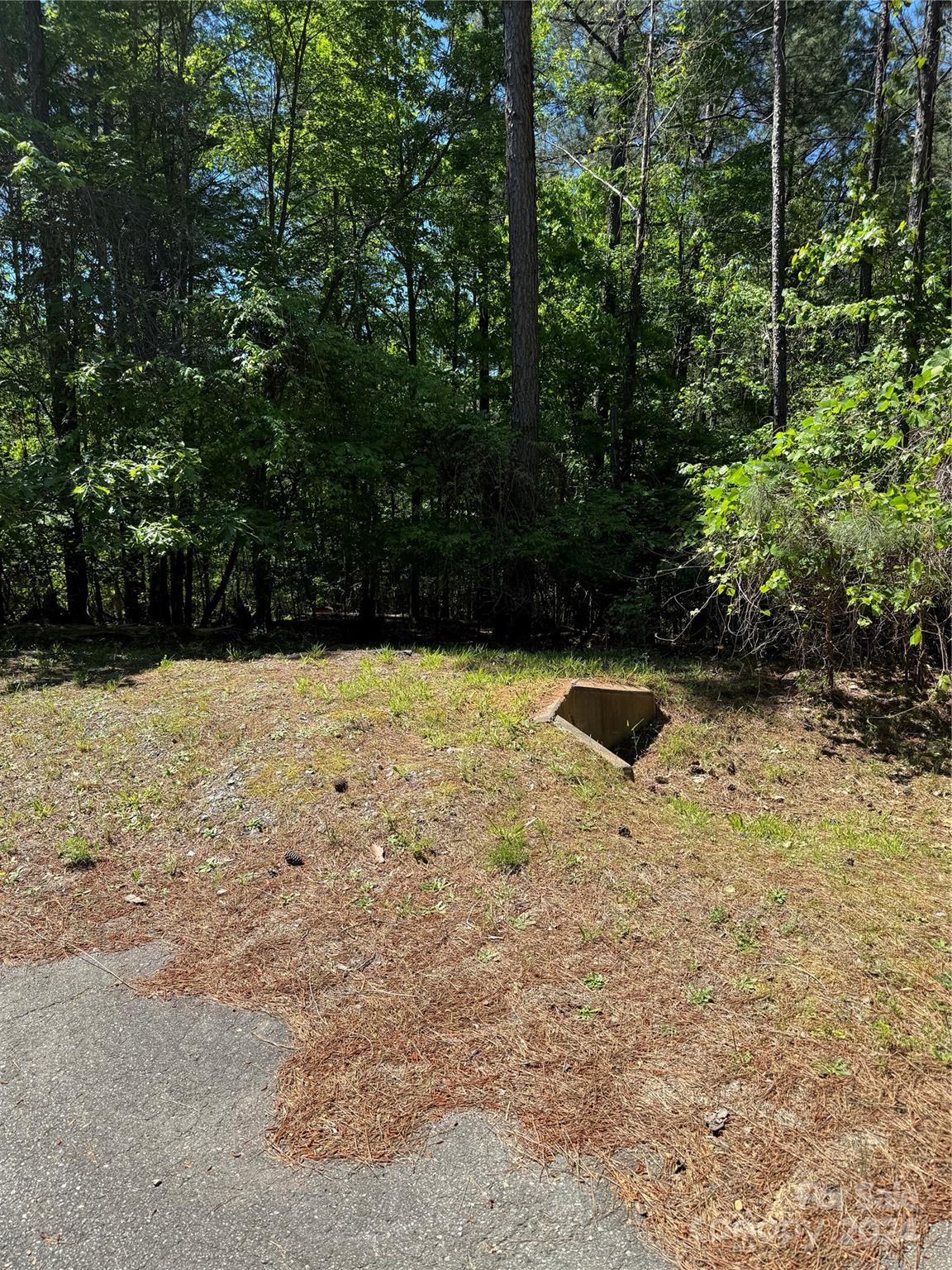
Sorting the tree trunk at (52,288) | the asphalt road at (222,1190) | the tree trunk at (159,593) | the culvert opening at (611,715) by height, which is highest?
the tree trunk at (52,288)

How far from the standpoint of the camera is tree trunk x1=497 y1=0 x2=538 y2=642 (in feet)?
27.5

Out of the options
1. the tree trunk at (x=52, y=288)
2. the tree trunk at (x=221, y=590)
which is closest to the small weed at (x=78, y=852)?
the tree trunk at (x=52, y=288)

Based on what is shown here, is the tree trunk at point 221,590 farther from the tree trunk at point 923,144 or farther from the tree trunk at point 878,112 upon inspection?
the tree trunk at point 878,112

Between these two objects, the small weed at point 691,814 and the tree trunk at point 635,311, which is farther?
the tree trunk at point 635,311

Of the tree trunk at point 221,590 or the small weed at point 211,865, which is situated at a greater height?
the tree trunk at point 221,590

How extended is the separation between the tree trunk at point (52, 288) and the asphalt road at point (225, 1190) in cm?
675

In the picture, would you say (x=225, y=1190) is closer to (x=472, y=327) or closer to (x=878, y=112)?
(x=878, y=112)

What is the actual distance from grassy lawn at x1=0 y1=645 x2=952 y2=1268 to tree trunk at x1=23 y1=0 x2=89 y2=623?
12.4ft

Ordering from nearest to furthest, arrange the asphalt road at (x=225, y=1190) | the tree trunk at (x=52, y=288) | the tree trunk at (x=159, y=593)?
the asphalt road at (x=225, y=1190) < the tree trunk at (x=52, y=288) < the tree trunk at (x=159, y=593)

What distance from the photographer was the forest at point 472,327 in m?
6.13

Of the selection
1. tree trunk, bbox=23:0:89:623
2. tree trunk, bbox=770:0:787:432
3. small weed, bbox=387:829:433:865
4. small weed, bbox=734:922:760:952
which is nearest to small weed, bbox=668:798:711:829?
small weed, bbox=734:922:760:952

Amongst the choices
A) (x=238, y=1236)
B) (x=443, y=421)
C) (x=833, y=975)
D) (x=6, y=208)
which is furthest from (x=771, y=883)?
(x=6, y=208)

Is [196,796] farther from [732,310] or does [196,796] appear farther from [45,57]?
[732,310]

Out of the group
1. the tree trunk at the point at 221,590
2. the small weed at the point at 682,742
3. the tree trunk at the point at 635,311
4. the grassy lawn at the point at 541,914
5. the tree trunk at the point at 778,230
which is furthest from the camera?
the tree trunk at the point at 221,590
